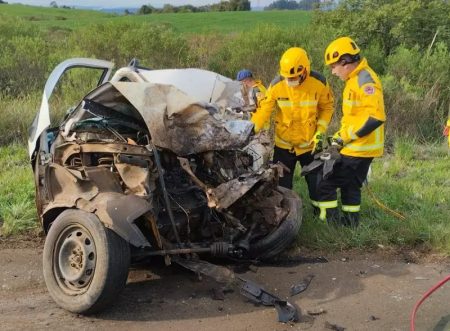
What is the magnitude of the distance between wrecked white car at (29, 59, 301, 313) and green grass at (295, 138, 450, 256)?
25.3 inches

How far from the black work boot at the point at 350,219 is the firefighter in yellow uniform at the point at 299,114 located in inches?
13.5

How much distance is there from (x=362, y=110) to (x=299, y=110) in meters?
0.77

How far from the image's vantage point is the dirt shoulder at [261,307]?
3818 mm

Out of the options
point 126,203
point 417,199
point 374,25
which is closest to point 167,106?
point 126,203

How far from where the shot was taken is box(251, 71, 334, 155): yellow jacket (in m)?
5.91

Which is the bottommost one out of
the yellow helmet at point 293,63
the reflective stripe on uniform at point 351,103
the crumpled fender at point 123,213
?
the crumpled fender at point 123,213

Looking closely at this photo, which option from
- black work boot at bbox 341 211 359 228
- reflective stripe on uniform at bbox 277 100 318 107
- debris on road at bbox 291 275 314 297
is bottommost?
debris on road at bbox 291 275 314 297

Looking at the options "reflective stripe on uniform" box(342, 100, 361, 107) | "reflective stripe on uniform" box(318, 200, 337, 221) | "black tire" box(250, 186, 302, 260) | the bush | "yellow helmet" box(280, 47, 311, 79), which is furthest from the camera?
the bush

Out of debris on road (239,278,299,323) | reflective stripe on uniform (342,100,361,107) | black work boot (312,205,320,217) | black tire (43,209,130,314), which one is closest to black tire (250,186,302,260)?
debris on road (239,278,299,323)

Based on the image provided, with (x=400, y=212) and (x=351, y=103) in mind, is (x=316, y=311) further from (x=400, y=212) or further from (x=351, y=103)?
(x=400, y=212)

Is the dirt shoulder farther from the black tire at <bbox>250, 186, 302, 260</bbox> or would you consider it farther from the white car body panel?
the white car body panel

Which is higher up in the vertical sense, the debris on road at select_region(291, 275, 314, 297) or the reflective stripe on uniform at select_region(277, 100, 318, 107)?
the reflective stripe on uniform at select_region(277, 100, 318, 107)

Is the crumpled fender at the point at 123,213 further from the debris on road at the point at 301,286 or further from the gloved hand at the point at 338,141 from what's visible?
the gloved hand at the point at 338,141

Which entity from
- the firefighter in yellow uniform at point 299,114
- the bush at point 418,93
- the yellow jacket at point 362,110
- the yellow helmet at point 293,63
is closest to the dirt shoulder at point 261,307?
the yellow jacket at point 362,110
